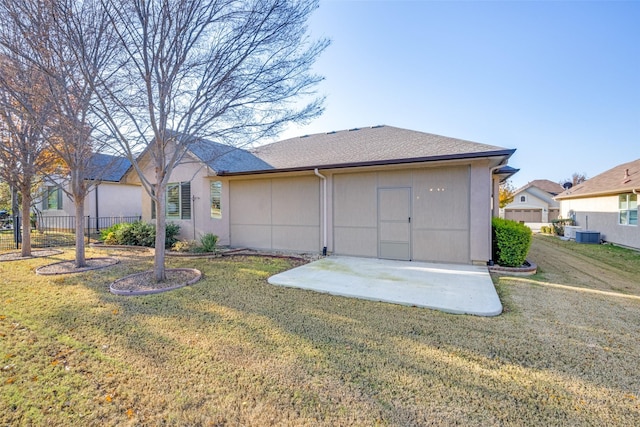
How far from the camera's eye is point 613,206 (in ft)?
45.2

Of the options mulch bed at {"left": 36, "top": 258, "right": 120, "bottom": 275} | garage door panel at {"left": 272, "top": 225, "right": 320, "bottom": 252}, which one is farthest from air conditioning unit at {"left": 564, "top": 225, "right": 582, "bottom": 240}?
mulch bed at {"left": 36, "top": 258, "right": 120, "bottom": 275}

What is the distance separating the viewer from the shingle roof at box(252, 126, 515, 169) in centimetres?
743

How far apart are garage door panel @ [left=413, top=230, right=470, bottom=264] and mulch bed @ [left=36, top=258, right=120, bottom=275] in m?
8.53

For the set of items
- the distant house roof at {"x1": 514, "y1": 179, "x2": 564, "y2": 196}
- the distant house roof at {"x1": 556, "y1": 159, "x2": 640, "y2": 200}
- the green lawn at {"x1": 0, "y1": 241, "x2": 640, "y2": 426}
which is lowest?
the green lawn at {"x1": 0, "y1": 241, "x2": 640, "y2": 426}

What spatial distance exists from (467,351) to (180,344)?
3.26 m

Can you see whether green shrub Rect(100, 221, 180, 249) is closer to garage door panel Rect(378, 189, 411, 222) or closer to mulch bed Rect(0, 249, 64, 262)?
mulch bed Rect(0, 249, 64, 262)

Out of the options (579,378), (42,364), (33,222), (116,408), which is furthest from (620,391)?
(33,222)

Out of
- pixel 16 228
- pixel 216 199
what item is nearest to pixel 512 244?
pixel 216 199

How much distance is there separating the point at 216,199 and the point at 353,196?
536 cm

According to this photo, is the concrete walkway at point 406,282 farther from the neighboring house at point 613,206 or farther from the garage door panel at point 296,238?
the neighboring house at point 613,206

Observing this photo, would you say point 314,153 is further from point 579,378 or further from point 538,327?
point 579,378

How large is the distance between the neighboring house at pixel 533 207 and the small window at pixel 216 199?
1257 inches

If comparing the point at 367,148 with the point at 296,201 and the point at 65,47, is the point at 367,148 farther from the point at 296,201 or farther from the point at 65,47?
the point at 65,47

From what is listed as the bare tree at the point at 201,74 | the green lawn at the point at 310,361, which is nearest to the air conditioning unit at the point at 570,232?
the green lawn at the point at 310,361
